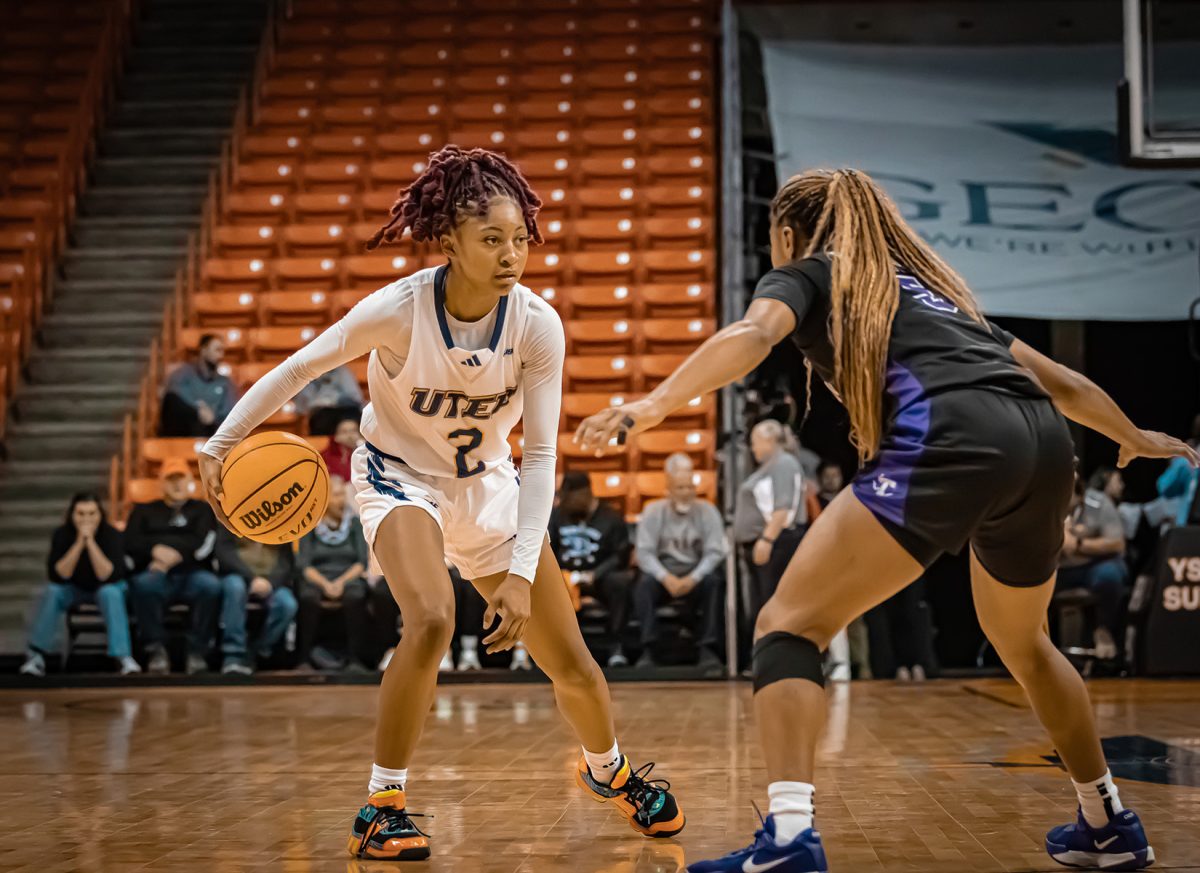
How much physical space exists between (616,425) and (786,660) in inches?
26.7

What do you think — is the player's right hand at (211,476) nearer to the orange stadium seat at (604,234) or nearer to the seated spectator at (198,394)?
the seated spectator at (198,394)

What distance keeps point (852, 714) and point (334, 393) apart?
534 cm

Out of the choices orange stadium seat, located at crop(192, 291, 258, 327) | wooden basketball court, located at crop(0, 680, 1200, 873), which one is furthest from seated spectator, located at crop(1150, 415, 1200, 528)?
orange stadium seat, located at crop(192, 291, 258, 327)

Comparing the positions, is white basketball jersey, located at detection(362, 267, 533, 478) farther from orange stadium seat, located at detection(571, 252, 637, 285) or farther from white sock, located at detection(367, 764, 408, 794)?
orange stadium seat, located at detection(571, 252, 637, 285)

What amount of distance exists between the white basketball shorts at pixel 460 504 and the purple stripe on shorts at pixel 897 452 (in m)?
1.26

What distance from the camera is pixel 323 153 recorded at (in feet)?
48.8

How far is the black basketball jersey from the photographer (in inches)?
123

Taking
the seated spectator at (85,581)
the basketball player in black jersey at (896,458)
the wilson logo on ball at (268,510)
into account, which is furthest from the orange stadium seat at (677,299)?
the basketball player in black jersey at (896,458)

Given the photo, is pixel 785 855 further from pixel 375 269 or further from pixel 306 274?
pixel 306 274

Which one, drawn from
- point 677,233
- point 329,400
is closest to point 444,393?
point 329,400

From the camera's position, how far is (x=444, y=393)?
3922 millimetres

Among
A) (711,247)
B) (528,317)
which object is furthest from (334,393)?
(528,317)

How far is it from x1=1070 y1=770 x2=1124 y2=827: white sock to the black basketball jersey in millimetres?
1035

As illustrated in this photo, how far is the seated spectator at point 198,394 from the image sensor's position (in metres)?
11.1
